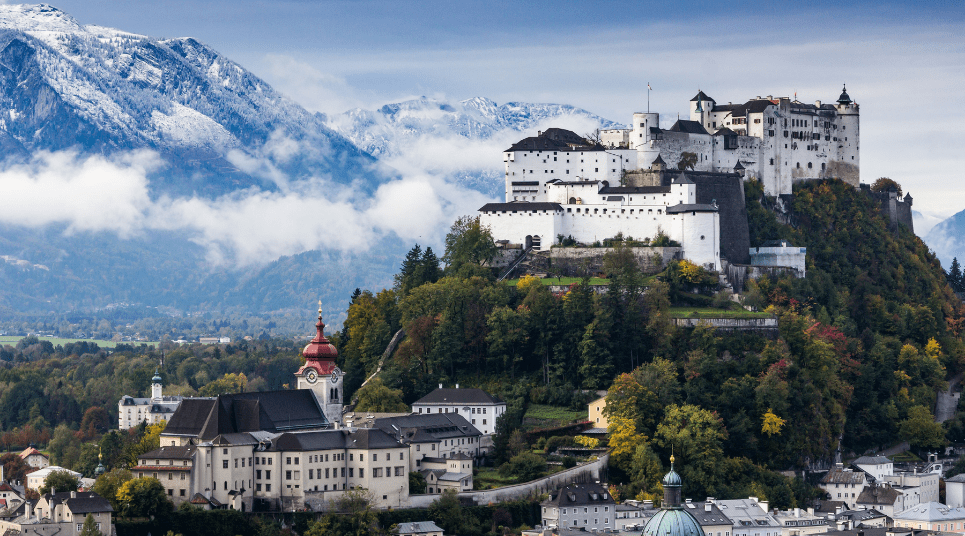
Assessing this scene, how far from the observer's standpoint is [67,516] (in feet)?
246

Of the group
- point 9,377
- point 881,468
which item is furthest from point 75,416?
point 881,468

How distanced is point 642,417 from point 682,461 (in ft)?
11.4

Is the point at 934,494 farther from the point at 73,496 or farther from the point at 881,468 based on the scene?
the point at 73,496

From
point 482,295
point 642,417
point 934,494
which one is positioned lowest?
point 934,494

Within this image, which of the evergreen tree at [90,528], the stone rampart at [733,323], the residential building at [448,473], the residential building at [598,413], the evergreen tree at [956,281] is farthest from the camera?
the evergreen tree at [956,281]

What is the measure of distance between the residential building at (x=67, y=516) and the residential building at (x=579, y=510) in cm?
2288

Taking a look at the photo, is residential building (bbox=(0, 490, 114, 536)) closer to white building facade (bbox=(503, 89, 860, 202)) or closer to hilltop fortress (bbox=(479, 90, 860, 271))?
hilltop fortress (bbox=(479, 90, 860, 271))

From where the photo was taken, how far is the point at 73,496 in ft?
249

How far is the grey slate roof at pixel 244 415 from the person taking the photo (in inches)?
3196

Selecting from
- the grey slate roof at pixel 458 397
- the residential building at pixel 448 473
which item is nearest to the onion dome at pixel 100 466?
the grey slate roof at pixel 458 397

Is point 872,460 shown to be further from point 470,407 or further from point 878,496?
point 470,407

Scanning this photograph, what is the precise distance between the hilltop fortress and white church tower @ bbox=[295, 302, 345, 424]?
87.1 feet

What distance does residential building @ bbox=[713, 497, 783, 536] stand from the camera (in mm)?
86375

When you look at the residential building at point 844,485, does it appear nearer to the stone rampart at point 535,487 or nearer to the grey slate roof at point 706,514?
the grey slate roof at point 706,514
